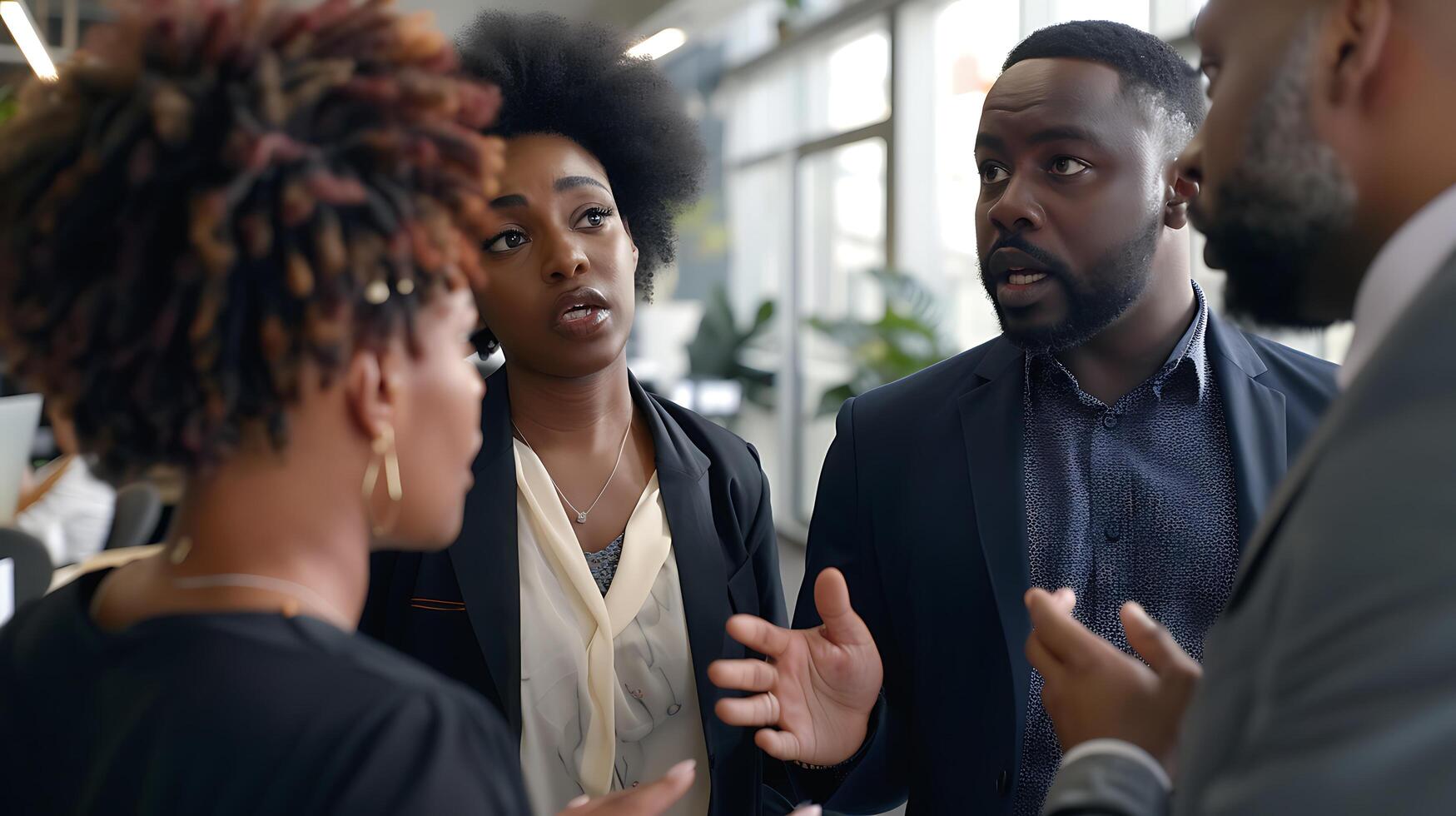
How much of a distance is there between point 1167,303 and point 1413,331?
1.10 meters

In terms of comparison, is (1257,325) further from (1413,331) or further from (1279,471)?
(1279,471)

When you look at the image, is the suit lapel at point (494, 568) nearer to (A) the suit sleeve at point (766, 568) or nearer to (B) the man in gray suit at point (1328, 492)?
(A) the suit sleeve at point (766, 568)

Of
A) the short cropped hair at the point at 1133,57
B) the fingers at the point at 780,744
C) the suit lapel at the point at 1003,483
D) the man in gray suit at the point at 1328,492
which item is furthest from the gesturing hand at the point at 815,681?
the short cropped hair at the point at 1133,57

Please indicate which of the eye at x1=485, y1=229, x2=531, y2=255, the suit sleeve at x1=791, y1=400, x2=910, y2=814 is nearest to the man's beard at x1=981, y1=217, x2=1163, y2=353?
the suit sleeve at x1=791, y1=400, x2=910, y2=814

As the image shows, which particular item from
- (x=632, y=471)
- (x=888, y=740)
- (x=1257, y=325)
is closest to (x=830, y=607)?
(x=888, y=740)

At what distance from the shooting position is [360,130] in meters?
0.81

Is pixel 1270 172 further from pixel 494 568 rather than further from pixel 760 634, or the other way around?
pixel 494 568

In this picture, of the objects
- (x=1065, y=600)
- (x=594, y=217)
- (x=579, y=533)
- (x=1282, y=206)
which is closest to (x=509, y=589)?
(x=579, y=533)

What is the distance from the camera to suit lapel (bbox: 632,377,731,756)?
5.46ft

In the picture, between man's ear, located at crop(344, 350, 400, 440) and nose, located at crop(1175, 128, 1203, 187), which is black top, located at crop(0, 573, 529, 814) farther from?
nose, located at crop(1175, 128, 1203, 187)

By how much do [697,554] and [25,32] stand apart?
4511mm

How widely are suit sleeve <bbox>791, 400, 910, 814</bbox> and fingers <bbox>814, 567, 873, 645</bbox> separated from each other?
0.19 metres

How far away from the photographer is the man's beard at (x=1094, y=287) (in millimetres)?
1596

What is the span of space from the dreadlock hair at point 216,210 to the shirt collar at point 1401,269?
2.34 feet
